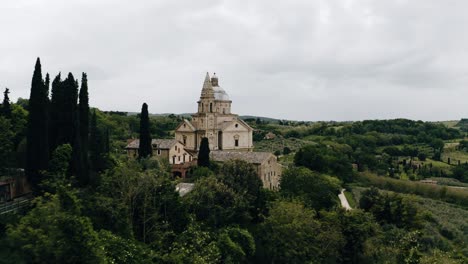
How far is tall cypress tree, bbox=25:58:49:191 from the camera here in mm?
29188

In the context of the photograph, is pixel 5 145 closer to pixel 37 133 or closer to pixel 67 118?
pixel 37 133

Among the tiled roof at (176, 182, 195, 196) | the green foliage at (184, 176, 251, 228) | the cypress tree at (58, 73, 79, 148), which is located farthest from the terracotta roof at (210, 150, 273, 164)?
the cypress tree at (58, 73, 79, 148)

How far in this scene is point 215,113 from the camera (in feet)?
190

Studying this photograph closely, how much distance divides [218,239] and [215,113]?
30195mm

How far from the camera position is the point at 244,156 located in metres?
50.3

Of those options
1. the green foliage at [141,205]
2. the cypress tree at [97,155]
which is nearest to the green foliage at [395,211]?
the green foliage at [141,205]

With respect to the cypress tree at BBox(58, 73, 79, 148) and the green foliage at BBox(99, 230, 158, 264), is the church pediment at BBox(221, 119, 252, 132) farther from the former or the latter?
the green foliage at BBox(99, 230, 158, 264)

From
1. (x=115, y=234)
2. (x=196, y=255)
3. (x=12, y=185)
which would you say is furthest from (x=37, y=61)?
(x=196, y=255)

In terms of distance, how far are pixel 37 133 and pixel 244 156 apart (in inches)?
998

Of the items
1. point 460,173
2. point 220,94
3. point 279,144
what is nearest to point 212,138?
point 220,94

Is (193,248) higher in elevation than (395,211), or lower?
higher

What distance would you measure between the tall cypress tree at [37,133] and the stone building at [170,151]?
72.2 ft

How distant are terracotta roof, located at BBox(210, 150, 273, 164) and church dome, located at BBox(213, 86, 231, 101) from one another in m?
9.72

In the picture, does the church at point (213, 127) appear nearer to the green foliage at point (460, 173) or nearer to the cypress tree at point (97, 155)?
the cypress tree at point (97, 155)
